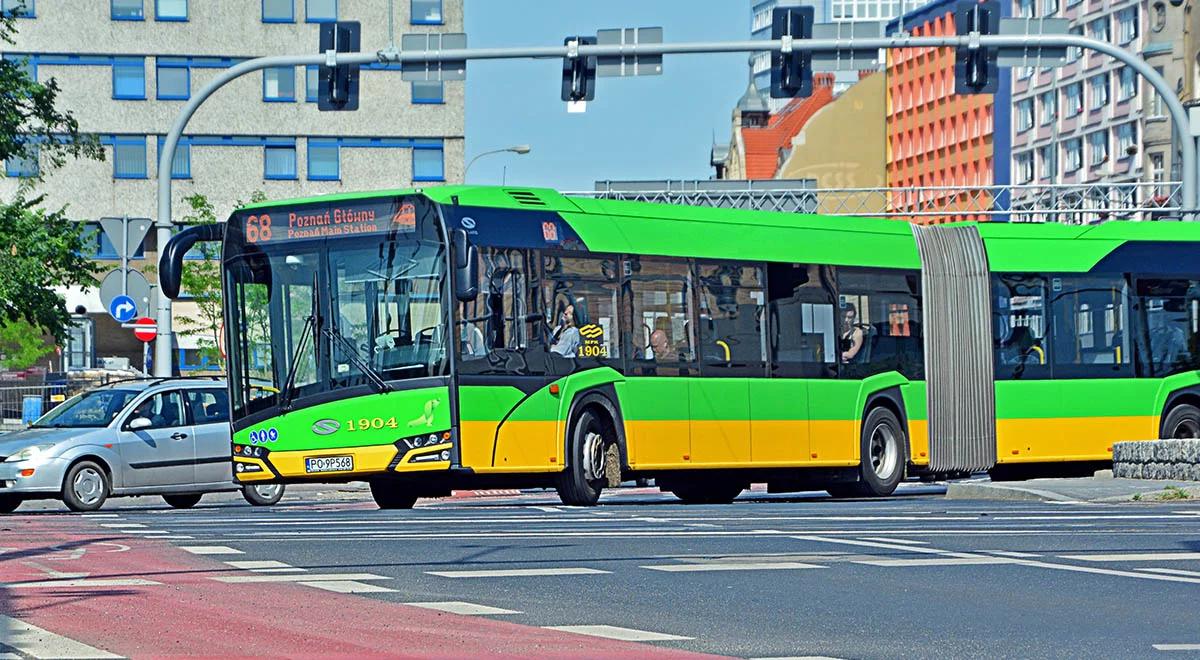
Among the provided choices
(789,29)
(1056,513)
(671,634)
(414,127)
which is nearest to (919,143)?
(414,127)

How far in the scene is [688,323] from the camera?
2386cm

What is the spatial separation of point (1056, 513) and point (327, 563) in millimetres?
7542

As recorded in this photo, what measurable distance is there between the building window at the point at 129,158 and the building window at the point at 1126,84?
157 ft

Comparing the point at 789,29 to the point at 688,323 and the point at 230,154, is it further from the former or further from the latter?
the point at 230,154

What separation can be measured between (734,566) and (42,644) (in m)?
5.04

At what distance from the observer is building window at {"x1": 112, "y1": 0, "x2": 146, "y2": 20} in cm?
7819

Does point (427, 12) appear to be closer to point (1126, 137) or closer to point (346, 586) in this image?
point (1126, 137)

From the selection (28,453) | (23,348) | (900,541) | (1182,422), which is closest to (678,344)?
(28,453)

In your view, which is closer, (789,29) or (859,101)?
(789,29)

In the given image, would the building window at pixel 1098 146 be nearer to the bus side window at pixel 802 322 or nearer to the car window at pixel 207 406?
the bus side window at pixel 802 322

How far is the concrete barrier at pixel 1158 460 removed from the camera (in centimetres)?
2362

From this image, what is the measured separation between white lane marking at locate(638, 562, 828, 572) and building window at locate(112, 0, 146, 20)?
67.8m

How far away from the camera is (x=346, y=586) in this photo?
11938mm

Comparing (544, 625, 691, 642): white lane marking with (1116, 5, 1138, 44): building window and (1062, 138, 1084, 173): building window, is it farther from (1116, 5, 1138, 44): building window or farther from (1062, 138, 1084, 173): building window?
(1062, 138, 1084, 173): building window
